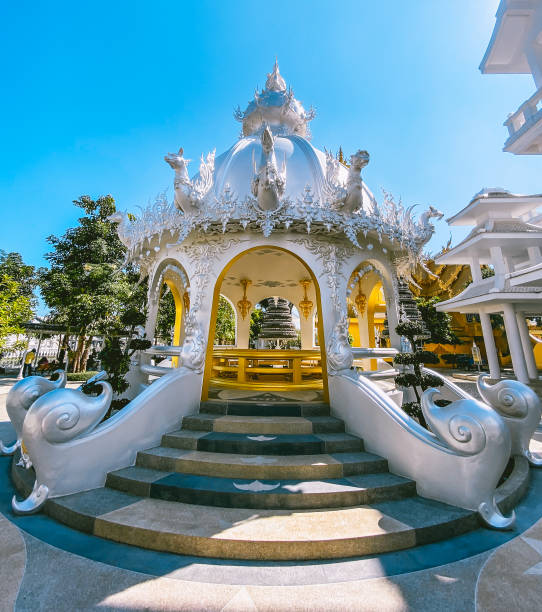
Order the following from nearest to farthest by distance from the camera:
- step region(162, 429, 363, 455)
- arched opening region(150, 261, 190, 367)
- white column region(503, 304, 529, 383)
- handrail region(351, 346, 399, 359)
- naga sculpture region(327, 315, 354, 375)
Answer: step region(162, 429, 363, 455), naga sculpture region(327, 315, 354, 375), handrail region(351, 346, 399, 359), arched opening region(150, 261, 190, 367), white column region(503, 304, 529, 383)

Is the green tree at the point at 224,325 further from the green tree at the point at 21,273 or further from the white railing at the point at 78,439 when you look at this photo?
the white railing at the point at 78,439

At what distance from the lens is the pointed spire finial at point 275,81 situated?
879 centimetres

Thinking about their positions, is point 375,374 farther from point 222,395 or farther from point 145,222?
point 145,222

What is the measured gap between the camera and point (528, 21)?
888 centimetres

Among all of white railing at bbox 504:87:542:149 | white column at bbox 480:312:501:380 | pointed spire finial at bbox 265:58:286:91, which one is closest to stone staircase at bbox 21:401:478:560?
pointed spire finial at bbox 265:58:286:91

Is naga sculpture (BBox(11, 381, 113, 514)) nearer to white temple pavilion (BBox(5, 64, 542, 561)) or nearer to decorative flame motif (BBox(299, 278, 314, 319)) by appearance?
white temple pavilion (BBox(5, 64, 542, 561))

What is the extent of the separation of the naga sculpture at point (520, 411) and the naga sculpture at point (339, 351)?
201 centimetres

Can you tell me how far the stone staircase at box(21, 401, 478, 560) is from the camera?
2.20 meters

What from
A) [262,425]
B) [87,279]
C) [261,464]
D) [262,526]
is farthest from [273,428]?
[87,279]

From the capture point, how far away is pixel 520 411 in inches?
155

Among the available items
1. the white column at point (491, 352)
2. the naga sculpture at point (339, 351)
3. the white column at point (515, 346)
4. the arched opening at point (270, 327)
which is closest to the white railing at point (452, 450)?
the naga sculpture at point (339, 351)

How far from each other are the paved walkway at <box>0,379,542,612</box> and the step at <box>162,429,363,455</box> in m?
1.37

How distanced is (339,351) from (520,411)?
270cm

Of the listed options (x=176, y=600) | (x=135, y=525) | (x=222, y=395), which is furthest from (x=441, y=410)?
(x=222, y=395)
